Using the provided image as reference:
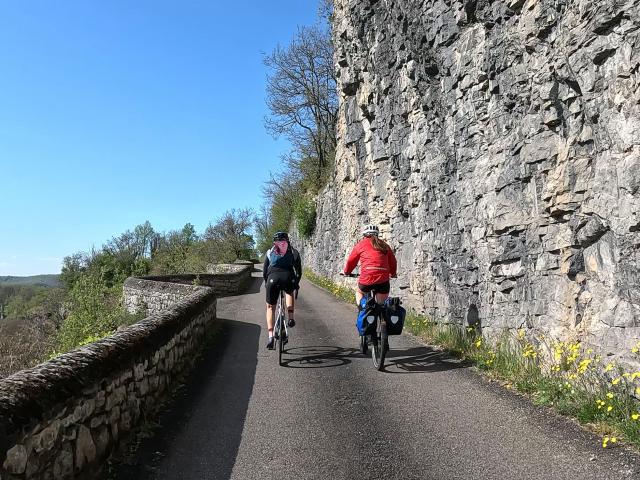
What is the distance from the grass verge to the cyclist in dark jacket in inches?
107

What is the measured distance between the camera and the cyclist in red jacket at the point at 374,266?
7199 millimetres

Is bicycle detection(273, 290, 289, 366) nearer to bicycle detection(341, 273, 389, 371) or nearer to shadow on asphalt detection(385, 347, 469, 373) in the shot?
bicycle detection(341, 273, 389, 371)

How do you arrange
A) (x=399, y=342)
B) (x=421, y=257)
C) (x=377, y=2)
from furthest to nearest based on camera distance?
1. (x=377, y=2)
2. (x=421, y=257)
3. (x=399, y=342)

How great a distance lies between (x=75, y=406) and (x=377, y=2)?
1339 centimetres

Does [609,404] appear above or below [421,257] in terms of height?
below

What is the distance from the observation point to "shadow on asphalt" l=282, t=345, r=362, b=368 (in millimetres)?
7199

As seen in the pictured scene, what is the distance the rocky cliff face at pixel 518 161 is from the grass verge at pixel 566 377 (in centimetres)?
25

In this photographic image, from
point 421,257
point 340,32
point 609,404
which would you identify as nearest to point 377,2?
point 340,32

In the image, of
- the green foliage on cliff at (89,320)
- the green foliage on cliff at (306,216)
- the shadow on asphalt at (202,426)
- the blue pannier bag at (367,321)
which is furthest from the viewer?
the green foliage on cliff at (306,216)

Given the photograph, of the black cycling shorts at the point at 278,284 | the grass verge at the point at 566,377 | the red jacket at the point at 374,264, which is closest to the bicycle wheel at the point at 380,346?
the red jacket at the point at 374,264

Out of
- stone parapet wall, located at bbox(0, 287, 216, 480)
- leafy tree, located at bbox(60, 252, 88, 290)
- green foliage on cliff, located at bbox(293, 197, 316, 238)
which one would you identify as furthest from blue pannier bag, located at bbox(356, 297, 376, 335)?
leafy tree, located at bbox(60, 252, 88, 290)

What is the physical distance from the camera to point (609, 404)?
4391 millimetres

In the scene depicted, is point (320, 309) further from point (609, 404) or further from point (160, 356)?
point (609, 404)

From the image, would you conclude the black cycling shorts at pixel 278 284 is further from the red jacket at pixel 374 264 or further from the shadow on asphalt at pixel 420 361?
the shadow on asphalt at pixel 420 361
